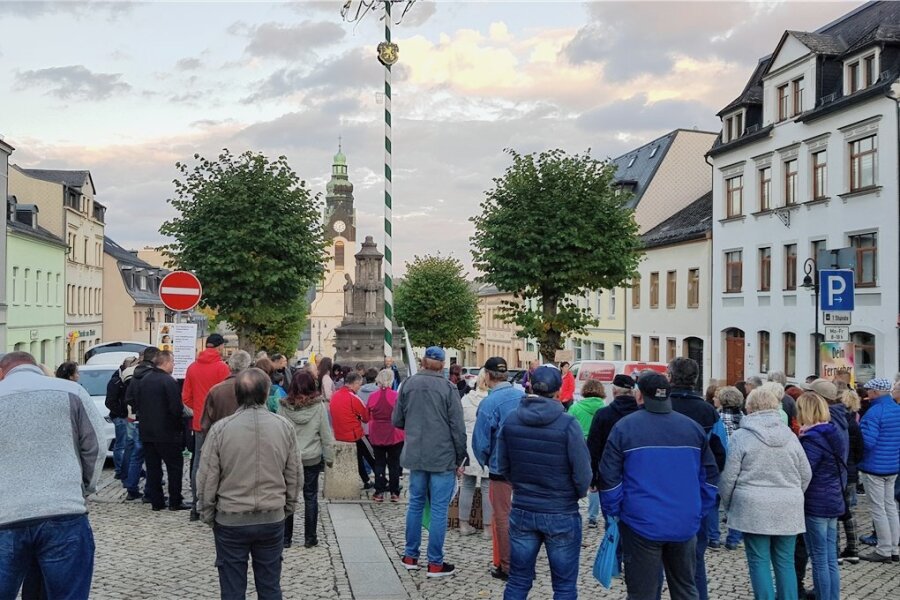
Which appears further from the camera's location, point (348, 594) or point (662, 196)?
point (662, 196)

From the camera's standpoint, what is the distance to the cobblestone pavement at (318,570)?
7.58 meters

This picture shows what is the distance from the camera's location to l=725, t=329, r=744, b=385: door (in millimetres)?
33938

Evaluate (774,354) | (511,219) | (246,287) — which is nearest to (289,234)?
(246,287)

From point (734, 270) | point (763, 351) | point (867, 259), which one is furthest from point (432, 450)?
point (734, 270)

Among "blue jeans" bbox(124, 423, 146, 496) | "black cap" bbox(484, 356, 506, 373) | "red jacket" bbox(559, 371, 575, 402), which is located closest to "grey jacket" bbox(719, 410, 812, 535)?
"black cap" bbox(484, 356, 506, 373)

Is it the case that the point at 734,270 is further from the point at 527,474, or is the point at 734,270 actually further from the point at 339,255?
the point at 339,255

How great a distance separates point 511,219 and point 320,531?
22.5m

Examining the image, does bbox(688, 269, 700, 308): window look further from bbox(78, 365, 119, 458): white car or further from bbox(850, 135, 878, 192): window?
bbox(78, 365, 119, 458): white car

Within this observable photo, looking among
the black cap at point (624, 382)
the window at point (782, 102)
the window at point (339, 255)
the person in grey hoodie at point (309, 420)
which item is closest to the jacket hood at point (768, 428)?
the black cap at point (624, 382)

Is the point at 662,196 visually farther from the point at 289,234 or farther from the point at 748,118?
the point at 289,234

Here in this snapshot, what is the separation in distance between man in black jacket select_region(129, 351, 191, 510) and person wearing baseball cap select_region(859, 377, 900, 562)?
25.1 feet

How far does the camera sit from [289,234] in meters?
32.0

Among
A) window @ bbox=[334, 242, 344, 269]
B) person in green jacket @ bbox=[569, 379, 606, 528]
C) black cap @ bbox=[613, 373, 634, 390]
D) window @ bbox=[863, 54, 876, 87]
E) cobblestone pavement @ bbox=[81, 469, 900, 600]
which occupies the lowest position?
cobblestone pavement @ bbox=[81, 469, 900, 600]

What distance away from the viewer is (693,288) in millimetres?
38188
